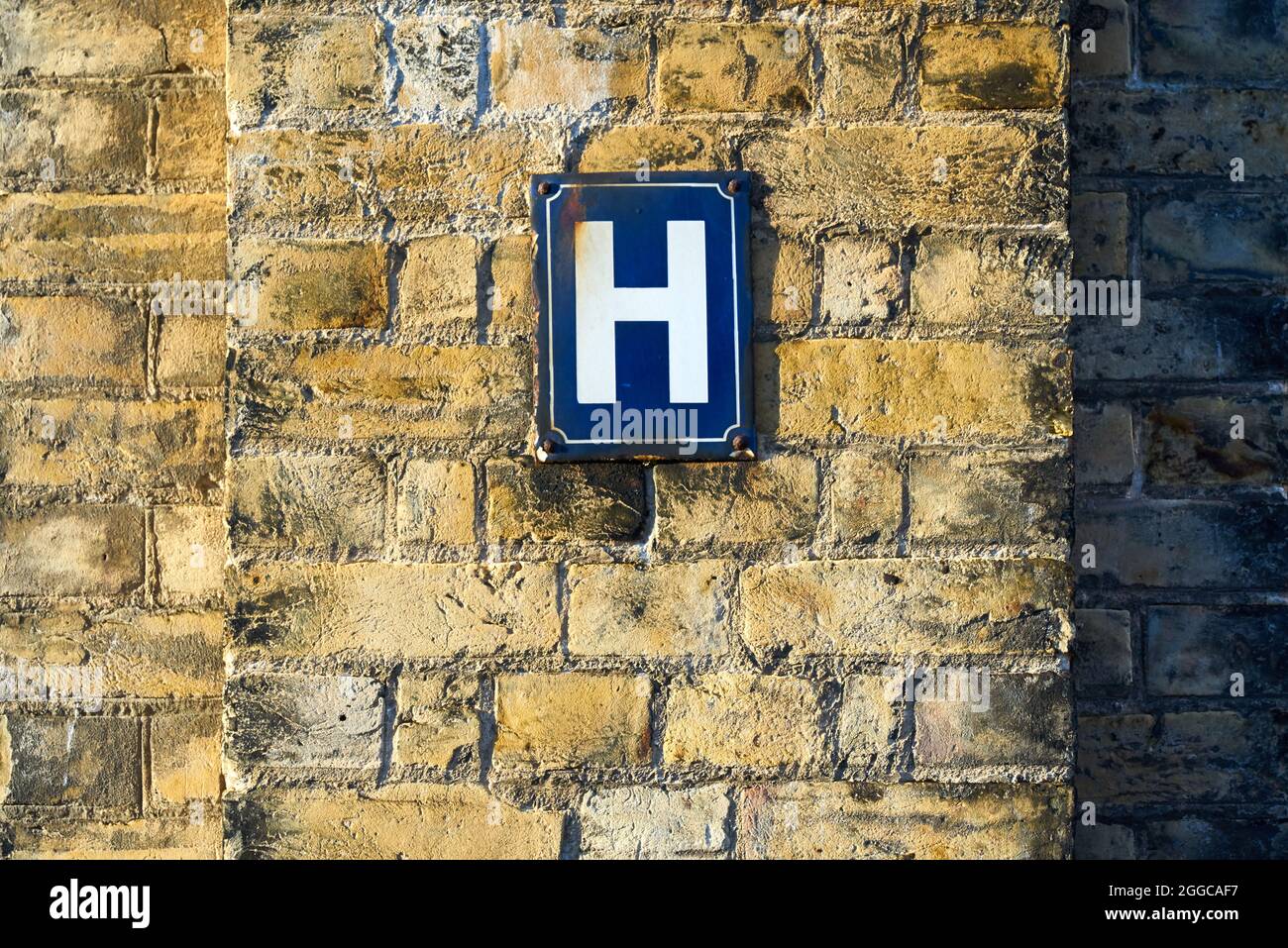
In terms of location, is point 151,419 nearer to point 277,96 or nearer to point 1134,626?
point 277,96

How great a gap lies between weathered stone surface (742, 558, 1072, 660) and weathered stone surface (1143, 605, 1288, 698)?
46cm

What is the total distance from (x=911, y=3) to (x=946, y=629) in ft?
2.70

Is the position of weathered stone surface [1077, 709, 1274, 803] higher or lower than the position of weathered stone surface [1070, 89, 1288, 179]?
lower

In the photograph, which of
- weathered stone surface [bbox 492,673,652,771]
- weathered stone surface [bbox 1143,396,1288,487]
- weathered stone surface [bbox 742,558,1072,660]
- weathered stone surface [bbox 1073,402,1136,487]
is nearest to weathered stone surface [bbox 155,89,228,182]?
weathered stone surface [bbox 492,673,652,771]

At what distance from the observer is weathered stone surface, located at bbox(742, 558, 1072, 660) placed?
1.34 meters

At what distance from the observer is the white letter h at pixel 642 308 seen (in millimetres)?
1335

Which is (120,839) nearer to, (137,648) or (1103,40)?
(137,648)

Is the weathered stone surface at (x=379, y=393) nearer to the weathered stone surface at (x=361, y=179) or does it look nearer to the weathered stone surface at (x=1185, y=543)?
the weathered stone surface at (x=361, y=179)

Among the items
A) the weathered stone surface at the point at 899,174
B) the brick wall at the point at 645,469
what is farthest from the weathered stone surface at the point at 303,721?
the weathered stone surface at the point at 899,174

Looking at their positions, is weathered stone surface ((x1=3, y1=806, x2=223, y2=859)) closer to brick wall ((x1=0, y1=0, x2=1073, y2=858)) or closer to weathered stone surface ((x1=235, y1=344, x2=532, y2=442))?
brick wall ((x1=0, y1=0, x2=1073, y2=858))

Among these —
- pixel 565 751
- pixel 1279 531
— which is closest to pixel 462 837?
pixel 565 751

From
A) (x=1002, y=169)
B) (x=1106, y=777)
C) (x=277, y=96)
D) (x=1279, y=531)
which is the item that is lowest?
(x=1106, y=777)

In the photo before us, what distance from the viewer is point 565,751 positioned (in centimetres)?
134

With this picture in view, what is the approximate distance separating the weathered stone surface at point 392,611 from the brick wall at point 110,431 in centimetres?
38
